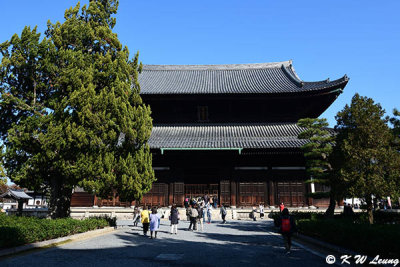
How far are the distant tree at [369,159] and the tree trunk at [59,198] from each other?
1204 cm

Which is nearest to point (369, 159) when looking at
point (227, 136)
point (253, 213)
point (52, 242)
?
point (253, 213)

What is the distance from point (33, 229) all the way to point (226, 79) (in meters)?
24.8

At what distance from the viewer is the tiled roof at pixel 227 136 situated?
68.3 ft

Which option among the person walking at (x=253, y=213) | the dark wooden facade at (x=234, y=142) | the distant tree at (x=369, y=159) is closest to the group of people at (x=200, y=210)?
the dark wooden facade at (x=234, y=142)

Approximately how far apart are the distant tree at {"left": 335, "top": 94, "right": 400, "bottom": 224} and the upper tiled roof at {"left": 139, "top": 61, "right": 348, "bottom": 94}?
11466 mm

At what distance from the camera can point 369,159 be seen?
10.9 meters

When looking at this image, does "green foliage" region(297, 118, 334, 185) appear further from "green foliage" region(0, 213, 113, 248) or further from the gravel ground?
"green foliage" region(0, 213, 113, 248)

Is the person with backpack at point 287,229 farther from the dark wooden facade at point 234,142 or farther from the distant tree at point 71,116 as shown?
the dark wooden facade at point 234,142

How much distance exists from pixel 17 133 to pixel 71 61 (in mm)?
3799

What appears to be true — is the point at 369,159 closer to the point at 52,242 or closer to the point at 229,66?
the point at 52,242

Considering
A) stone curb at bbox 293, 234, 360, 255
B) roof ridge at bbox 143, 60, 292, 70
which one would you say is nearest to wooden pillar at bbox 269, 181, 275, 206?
stone curb at bbox 293, 234, 360, 255

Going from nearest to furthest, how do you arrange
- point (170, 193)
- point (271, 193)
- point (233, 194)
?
point (271, 193) → point (233, 194) → point (170, 193)

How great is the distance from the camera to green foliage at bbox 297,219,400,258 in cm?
660

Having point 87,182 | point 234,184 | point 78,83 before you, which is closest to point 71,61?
point 78,83
